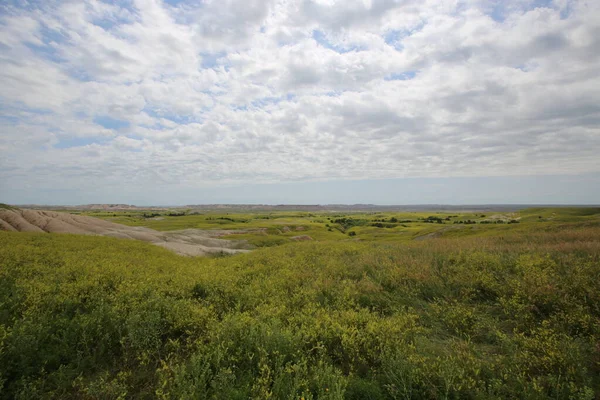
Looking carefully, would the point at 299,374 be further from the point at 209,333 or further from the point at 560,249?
the point at 560,249

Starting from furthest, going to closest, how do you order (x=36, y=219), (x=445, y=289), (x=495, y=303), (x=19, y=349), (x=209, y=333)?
(x=36, y=219), (x=445, y=289), (x=495, y=303), (x=209, y=333), (x=19, y=349)

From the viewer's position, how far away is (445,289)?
9133 millimetres

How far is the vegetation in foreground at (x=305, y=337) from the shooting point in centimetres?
448

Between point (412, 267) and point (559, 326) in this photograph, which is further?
point (412, 267)

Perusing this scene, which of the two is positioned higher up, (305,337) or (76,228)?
(305,337)

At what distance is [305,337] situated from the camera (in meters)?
5.64

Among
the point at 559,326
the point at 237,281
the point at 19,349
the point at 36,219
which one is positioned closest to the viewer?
the point at 19,349

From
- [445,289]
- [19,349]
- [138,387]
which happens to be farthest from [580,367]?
[19,349]

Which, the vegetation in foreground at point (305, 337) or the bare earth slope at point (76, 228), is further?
the bare earth slope at point (76, 228)

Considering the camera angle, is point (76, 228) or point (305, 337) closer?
point (305, 337)

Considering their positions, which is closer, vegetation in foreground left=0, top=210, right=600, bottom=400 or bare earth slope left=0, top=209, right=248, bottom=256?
vegetation in foreground left=0, top=210, right=600, bottom=400

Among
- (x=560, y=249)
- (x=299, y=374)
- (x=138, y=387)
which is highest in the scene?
(x=560, y=249)

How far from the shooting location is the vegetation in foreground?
448 cm

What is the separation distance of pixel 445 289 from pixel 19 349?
35.6 feet
